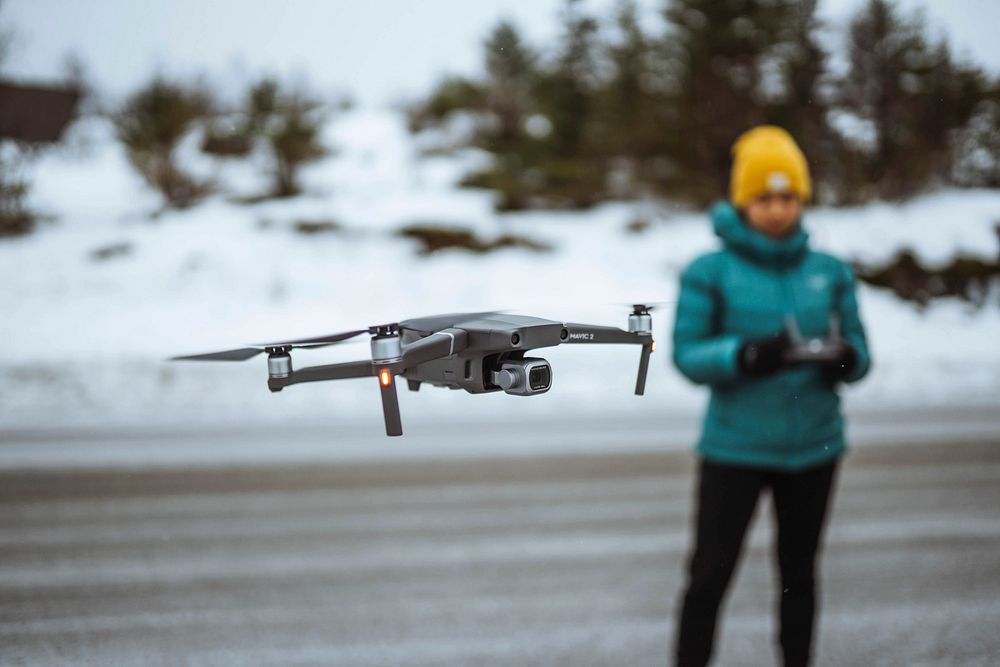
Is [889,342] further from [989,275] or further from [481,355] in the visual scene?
[481,355]

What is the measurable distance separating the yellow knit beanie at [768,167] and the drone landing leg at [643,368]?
3.46 ft

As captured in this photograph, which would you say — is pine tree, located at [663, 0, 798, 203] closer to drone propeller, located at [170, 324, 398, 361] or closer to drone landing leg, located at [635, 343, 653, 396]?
drone landing leg, located at [635, 343, 653, 396]

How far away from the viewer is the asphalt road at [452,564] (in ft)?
11.1

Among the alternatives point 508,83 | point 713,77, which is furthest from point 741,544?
point 713,77

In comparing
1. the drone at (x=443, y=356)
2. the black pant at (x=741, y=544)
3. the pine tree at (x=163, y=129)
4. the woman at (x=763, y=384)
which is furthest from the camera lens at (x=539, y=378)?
→ the black pant at (x=741, y=544)

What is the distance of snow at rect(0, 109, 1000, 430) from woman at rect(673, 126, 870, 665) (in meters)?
0.15

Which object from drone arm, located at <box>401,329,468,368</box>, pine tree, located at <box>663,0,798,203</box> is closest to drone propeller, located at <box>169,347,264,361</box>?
drone arm, located at <box>401,329,468,368</box>

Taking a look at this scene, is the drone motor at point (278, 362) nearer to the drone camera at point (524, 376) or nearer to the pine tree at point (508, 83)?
the drone camera at point (524, 376)

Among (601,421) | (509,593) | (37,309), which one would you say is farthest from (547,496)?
(37,309)

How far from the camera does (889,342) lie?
316cm

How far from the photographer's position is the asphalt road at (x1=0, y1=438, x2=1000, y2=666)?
339cm

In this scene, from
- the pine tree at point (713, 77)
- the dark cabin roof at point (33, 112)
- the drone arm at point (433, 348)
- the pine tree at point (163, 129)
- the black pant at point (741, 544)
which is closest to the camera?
the drone arm at point (433, 348)

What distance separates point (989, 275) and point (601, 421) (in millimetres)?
6862

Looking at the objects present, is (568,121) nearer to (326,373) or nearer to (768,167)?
(768,167)
